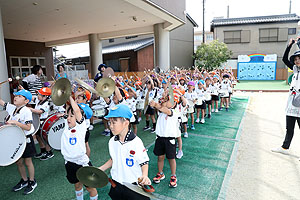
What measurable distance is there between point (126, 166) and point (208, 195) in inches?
73.3

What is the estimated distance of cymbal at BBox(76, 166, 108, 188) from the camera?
1.79m

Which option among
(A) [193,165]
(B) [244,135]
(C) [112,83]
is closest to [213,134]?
(B) [244,135]

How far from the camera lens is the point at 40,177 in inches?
154

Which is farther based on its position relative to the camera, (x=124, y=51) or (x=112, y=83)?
(x=124, y=51)

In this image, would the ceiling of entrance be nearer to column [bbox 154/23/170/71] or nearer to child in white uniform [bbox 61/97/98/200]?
column [bbox 154/23/170/71]

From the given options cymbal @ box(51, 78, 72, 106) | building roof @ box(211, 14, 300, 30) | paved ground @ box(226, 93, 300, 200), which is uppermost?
building roof @ box(211, 14, 300, 30)

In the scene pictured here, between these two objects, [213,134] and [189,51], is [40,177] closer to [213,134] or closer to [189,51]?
[213,134]

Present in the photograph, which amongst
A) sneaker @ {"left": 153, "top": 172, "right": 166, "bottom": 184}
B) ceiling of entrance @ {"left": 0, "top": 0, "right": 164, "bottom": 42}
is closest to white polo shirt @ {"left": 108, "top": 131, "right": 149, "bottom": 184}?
sneaker @ {"left": 153, "top": 172, "right": 166, "bottom": 184}

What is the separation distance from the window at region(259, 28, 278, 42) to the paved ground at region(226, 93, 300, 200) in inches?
900

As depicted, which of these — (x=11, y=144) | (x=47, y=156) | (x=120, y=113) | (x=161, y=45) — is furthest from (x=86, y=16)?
(x=120, y=113)

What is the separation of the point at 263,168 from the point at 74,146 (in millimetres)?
3711

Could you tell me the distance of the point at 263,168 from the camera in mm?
4188

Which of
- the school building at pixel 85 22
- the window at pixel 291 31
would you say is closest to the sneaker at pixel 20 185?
the school building at pixel 85 22

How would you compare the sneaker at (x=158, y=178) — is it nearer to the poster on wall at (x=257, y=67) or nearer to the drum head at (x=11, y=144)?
the drum head at (x=11, y=144)
